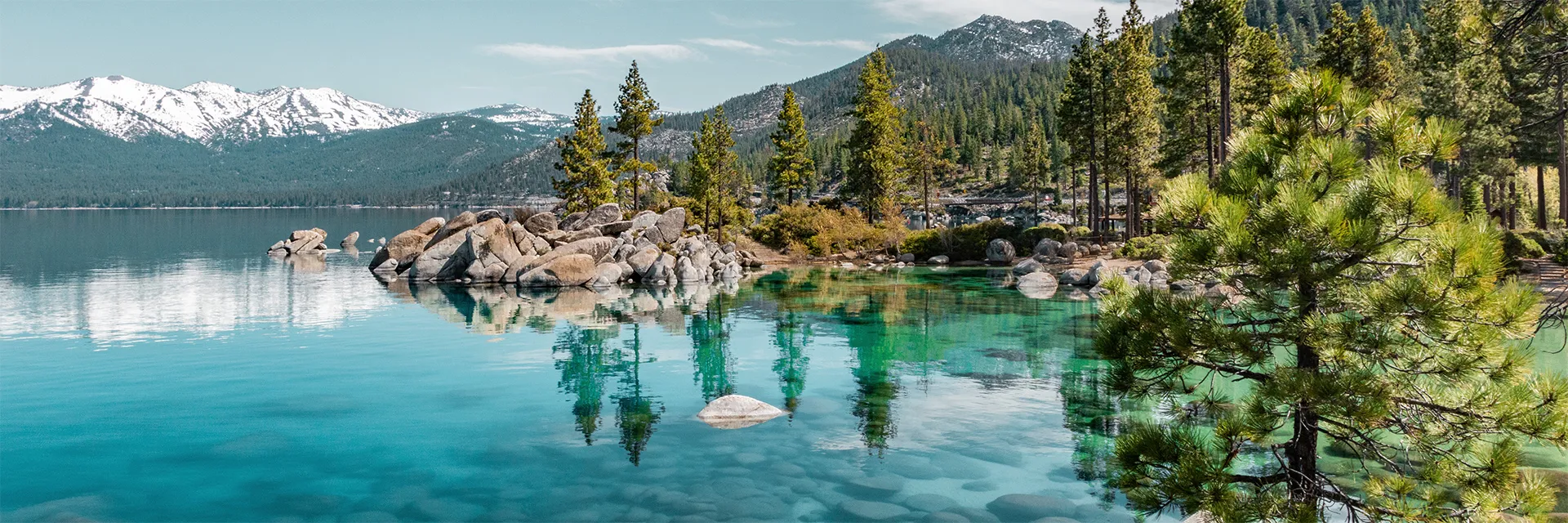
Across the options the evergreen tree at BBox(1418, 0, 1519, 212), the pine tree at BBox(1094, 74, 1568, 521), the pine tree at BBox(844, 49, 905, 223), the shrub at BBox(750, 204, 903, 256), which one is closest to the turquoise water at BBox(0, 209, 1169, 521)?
the pine tree at BBox(1094, 74, 1568, 521)

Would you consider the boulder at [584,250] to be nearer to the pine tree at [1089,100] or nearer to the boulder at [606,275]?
the boulder at [606,275]

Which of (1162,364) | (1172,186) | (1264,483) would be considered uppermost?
(1172,186)

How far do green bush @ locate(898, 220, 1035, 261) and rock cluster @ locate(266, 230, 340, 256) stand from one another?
49.9 meters

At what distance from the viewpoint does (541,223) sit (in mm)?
57469

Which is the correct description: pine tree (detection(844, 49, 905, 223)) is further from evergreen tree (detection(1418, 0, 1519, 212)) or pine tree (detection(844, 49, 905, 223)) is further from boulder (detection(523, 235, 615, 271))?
evergreen tree (detection(1418, 0, 1519, 212))

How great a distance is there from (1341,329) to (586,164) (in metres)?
62.7

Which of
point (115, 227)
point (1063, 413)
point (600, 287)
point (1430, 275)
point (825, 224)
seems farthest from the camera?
point (115, 227)

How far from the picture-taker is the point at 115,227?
120500 millimetres

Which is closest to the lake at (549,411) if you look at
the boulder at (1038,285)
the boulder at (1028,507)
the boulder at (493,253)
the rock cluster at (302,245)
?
the boulder at (1028,507)

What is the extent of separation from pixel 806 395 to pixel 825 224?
44.3m

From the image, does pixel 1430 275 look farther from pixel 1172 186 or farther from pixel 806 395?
pixel 806 395

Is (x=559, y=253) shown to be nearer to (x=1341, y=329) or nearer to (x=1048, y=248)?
(x=1048, y=248)

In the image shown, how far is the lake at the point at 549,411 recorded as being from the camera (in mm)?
13422

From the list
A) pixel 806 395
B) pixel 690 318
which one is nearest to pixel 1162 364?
pixel 806 395
